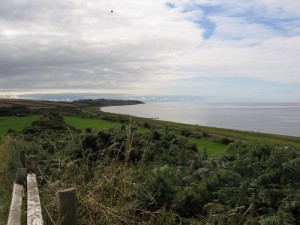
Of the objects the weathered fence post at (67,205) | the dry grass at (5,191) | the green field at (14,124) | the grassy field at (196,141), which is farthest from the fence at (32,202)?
the green field at (14,124)

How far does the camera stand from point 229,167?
8.10 metres

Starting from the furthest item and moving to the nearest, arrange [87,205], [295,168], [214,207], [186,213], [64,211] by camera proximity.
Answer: [295,168]
[186,213]
[214,207]
[87,205]
[64,211]

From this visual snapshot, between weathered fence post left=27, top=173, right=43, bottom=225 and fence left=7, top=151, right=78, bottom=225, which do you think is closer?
fence left=7, top=151, right=78, bottom=225

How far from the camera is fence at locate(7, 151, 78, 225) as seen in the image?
340 cm

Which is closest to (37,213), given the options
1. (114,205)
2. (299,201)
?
(114,205)

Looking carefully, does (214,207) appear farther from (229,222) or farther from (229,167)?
(229,167)

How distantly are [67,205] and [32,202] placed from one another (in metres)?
2.07

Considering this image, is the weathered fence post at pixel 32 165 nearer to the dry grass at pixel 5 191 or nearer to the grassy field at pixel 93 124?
the dry grass at pixel 5 191

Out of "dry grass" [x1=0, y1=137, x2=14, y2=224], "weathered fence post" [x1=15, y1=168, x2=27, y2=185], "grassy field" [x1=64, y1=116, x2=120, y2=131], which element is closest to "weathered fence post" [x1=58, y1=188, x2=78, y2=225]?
"dry grass" [x1=0, y1=137, x2=14, y2=224]

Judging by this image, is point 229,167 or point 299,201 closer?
point 299,201

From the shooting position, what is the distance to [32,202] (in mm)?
5211

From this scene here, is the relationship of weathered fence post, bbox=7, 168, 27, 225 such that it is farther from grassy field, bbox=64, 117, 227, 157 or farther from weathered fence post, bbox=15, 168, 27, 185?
grassy field, bbox=64, 117, 227, 157

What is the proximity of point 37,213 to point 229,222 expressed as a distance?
287 cm

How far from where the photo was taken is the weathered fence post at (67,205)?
3369 millimetres
